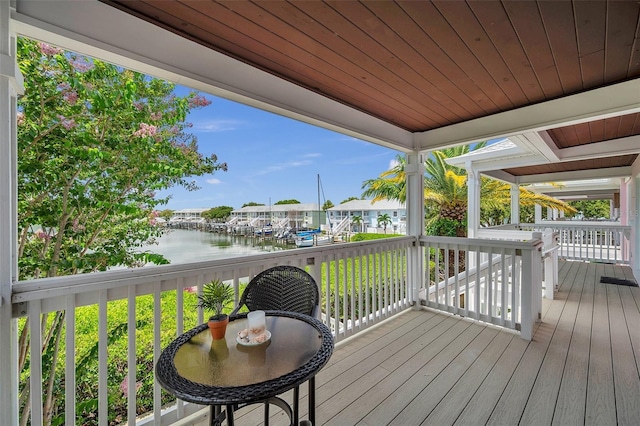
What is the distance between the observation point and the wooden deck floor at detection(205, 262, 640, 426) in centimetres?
183

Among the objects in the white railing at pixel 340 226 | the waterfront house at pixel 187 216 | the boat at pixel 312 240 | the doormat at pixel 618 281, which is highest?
the waterfront house at pixel 187 216

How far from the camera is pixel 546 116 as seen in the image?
2705mm

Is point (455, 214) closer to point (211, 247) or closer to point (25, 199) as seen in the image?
point (211, 247)

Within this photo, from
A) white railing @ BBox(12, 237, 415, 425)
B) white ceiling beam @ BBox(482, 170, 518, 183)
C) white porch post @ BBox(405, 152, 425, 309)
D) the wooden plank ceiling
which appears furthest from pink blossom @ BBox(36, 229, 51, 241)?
white ceiling beam @ BBox(482, 170, 518, 183)

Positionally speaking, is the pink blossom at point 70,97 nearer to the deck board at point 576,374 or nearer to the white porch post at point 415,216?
the white porch post at point 415,216

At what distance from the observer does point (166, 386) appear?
1.00 metres

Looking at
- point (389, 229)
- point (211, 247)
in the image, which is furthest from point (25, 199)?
point (389, 229)

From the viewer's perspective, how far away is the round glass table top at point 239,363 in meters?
0.97

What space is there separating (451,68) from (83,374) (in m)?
3.75

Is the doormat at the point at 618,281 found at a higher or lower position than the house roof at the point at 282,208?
lower

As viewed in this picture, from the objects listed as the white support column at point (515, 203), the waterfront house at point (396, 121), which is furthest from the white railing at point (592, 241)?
the waterfront house at point (396, 121)

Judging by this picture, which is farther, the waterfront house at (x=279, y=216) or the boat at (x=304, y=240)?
the boat at (x=304, y=240)

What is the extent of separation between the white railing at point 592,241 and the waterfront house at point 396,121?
4.58 meters

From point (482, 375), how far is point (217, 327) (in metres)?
2.19
